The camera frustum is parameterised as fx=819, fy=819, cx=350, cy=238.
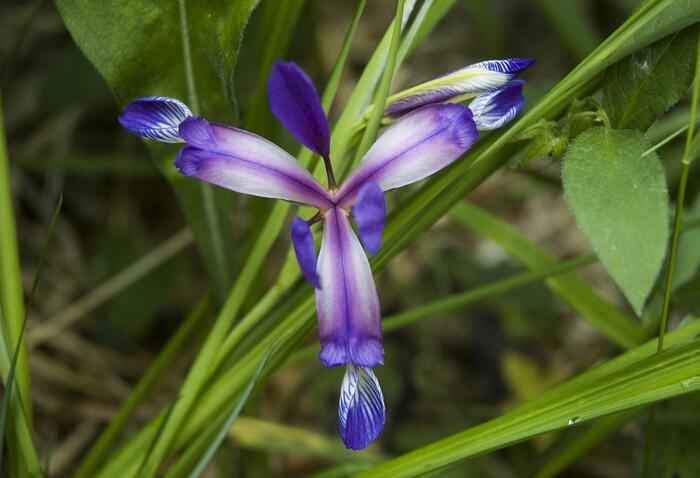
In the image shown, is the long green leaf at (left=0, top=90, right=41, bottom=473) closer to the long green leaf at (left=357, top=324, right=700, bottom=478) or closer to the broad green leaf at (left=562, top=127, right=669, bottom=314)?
the long green leaf at (left=357, top=324, right=700, bottom=478)

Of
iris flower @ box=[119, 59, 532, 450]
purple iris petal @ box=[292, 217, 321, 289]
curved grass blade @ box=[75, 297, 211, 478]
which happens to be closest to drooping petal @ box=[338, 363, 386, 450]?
iris flower @ box=[119, 59, 532, 450]

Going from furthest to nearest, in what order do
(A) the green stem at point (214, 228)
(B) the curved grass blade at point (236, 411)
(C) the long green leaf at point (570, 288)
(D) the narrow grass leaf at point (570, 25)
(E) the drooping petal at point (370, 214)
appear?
A: (D) the narrow grass leaf at point (570, 25), (C) the long green leaf at point (570, 288), (A) the green stem at point (214, 228), (B) the curved grass blade at point (236, 411), (E) the drooping petal at point (370, 214)

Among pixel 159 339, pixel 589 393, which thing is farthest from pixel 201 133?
pixel 159 339

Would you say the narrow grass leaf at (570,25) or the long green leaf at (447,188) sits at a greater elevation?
the narrow grass leaf at (570,25)

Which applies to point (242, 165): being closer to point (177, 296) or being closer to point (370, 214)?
point (370, 214)

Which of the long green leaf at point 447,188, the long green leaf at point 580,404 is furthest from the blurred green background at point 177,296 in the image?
the long green leaf at point 580,404

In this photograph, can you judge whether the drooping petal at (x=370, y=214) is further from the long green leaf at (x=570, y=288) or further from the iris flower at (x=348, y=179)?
the long green leaf at (x=570, y=288)

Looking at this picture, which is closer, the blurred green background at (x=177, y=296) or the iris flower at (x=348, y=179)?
the iris flower at (x=348, y=179)

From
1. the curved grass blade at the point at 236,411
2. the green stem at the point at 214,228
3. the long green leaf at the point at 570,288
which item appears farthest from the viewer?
the long green leaf at the point at 570,288
